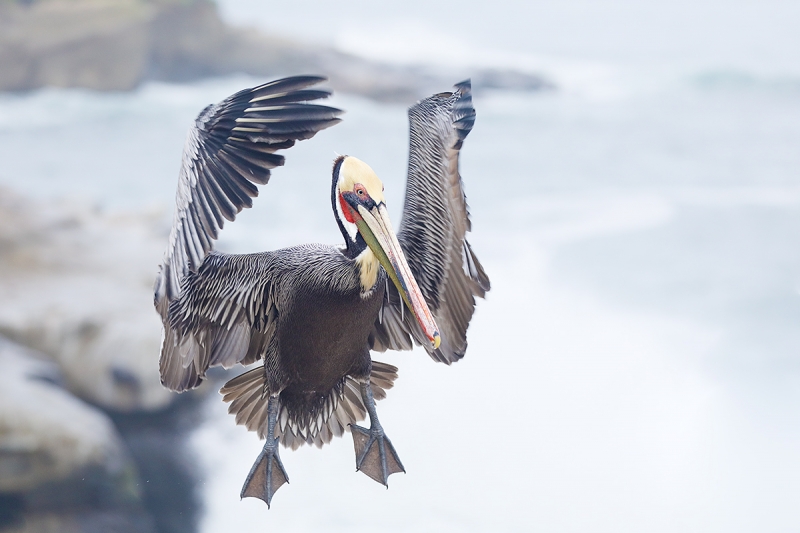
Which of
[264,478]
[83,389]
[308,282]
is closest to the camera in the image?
[308,282]

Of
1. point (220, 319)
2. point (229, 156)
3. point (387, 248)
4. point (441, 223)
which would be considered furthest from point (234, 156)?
point (441, 223)

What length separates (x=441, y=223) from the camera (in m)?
2.59

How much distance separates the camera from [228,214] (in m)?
2.07

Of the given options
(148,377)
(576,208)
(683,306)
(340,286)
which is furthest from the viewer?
(576,208)

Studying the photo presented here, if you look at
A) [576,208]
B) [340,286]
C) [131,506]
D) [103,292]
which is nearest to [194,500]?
[131,506]

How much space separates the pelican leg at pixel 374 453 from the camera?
2592 millimetres

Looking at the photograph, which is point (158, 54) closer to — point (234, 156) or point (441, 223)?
point (441, 223)

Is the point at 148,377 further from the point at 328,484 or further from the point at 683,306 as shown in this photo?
the point at 683,306

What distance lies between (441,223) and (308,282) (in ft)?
1.64

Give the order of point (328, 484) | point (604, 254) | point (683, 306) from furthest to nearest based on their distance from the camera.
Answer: point (604, 254), point (683, 306), point (328, 484)

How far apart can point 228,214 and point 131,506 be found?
4.03m

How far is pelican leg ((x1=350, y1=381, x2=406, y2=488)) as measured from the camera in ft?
8.50

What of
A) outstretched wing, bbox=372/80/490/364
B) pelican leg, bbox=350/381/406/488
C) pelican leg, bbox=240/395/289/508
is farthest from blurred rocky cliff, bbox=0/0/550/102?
pelican leg, bbox=240/395/289/508

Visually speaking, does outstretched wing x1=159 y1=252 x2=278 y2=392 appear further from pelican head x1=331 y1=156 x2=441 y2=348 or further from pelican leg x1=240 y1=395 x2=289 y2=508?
pelican head x1=331 y1=156 x2=441 y2=348
